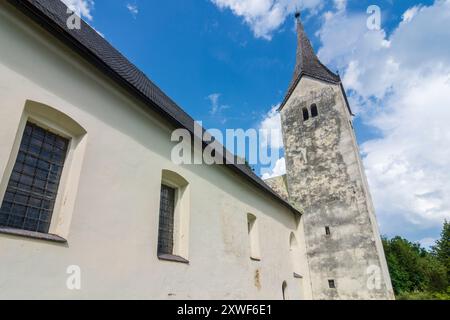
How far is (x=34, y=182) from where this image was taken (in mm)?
4406

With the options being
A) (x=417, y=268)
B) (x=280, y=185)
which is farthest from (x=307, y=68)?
(x=417, y=268)

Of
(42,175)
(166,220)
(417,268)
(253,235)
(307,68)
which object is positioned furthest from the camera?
(417,268)

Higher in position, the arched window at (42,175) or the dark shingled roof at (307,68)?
the dark shingled roof at (307,68)

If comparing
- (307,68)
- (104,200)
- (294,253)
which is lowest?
(104,200)

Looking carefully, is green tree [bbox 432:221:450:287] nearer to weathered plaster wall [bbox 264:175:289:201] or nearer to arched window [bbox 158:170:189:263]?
weathered plaster wall [bbox 264:175:289:201]

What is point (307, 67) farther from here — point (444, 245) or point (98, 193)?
point (444, 245)

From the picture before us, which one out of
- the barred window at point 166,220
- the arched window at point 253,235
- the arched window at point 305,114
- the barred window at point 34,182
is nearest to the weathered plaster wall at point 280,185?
the arched window at point 305,114

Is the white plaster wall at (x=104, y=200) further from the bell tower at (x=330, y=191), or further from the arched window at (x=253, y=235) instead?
the bell tower at (x=330, y=191)

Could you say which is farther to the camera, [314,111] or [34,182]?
[314,111]

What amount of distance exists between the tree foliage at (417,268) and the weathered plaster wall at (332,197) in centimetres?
2063

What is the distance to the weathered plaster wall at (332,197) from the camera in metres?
13.5

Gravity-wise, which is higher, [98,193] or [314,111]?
[314,111]

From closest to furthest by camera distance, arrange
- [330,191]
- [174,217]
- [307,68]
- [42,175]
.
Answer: [42,175] → [174,217] → [330,191] → [307,68]

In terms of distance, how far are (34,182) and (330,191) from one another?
46.7 ft
